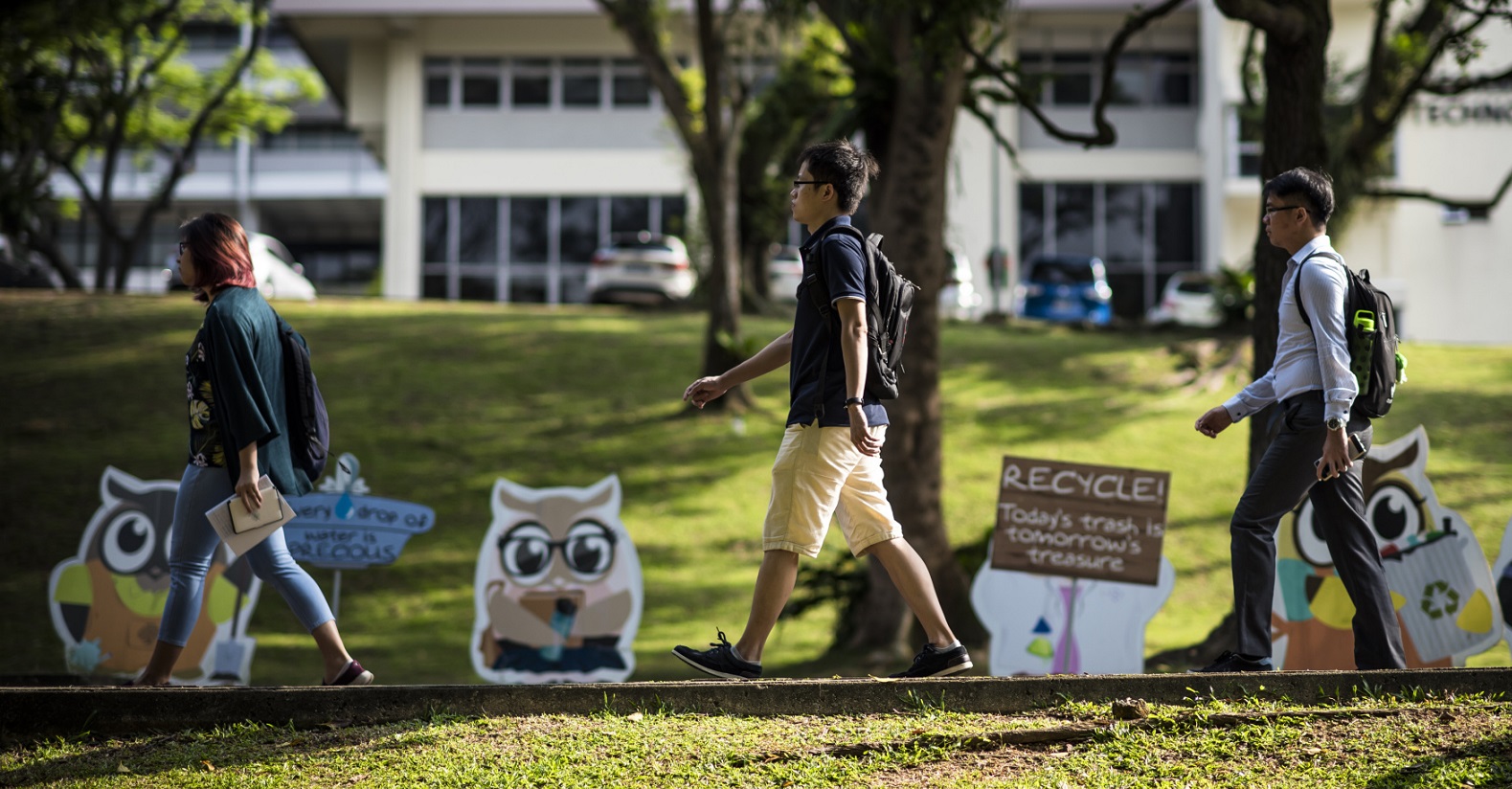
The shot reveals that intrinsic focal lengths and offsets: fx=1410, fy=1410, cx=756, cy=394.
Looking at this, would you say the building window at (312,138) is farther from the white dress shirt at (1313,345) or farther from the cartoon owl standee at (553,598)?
the white dress shirt at (1313,345)

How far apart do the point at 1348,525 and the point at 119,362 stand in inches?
661

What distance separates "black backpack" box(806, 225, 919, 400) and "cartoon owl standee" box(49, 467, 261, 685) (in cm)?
485

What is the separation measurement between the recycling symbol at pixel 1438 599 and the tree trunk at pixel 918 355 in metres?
3.46

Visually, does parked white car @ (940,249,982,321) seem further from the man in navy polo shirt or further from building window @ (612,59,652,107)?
the man in navy polo shirt

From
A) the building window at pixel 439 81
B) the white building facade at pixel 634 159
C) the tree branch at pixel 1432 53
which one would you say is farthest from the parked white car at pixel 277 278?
the tree branch at pixel 1432 53

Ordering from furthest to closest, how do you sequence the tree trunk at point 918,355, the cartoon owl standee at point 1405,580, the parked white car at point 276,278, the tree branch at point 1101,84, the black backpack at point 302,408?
1. the parked white car at point 276,278
2. the tree trunk at point 918,355
3. the tree branch at point 1101,84
4. the cartoon owl standee at point 1405,580
5. the black backpack at point 302,408

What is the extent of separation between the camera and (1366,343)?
4859 mm

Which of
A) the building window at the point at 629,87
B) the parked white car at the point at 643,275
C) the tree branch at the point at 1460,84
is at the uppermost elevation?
the building window at the point at 629,87

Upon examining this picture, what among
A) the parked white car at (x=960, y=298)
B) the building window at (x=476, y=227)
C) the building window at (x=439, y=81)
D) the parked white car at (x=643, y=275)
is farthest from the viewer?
the building window at (x=476, y=227)

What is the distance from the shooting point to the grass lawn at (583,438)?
1186 centimetres

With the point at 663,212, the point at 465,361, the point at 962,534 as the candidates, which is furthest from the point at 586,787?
the point at 663,212

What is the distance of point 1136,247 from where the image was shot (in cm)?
3353

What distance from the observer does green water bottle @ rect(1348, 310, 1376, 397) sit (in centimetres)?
486

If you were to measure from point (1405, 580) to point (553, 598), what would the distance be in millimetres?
4658
